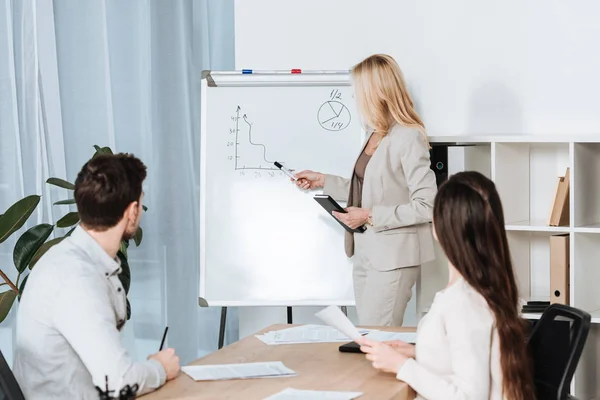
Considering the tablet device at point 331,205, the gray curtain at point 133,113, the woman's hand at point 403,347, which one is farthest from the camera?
the gray curtain at point 133,113

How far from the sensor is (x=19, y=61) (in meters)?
3.88

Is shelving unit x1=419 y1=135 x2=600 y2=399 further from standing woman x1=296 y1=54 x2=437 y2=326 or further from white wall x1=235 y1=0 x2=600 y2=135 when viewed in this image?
standing woman x1=296 y1=54 x2=437 y2=326

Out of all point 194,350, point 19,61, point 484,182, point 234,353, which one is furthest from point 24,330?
point 194,350

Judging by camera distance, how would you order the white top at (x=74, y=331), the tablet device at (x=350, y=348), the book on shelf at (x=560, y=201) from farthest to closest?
the book on shelf at (x=560, y=201) → the tablet device at (x=350, y=348) → the white top at (x=74, y=331)

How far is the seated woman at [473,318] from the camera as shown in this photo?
1.81 metres

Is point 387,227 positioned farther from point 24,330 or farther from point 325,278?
point 24,330

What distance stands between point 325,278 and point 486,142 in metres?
0.95

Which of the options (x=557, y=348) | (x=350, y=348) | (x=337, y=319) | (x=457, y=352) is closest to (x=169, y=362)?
(x=337, y=319)

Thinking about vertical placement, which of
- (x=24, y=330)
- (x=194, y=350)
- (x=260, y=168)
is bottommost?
(x=194, y=350)

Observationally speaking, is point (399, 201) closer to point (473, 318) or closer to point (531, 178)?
point (531, 178)

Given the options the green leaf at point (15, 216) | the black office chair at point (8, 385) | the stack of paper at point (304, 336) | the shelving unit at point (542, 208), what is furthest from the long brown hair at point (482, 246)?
the green leaf at point (15, 216)

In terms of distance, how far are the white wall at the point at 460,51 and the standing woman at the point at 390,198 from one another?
2.67ft

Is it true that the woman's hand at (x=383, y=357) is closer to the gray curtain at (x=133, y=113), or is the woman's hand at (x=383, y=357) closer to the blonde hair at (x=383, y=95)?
the blonde hair at (x=383, y=95)

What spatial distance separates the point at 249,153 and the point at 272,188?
7.7 inches
